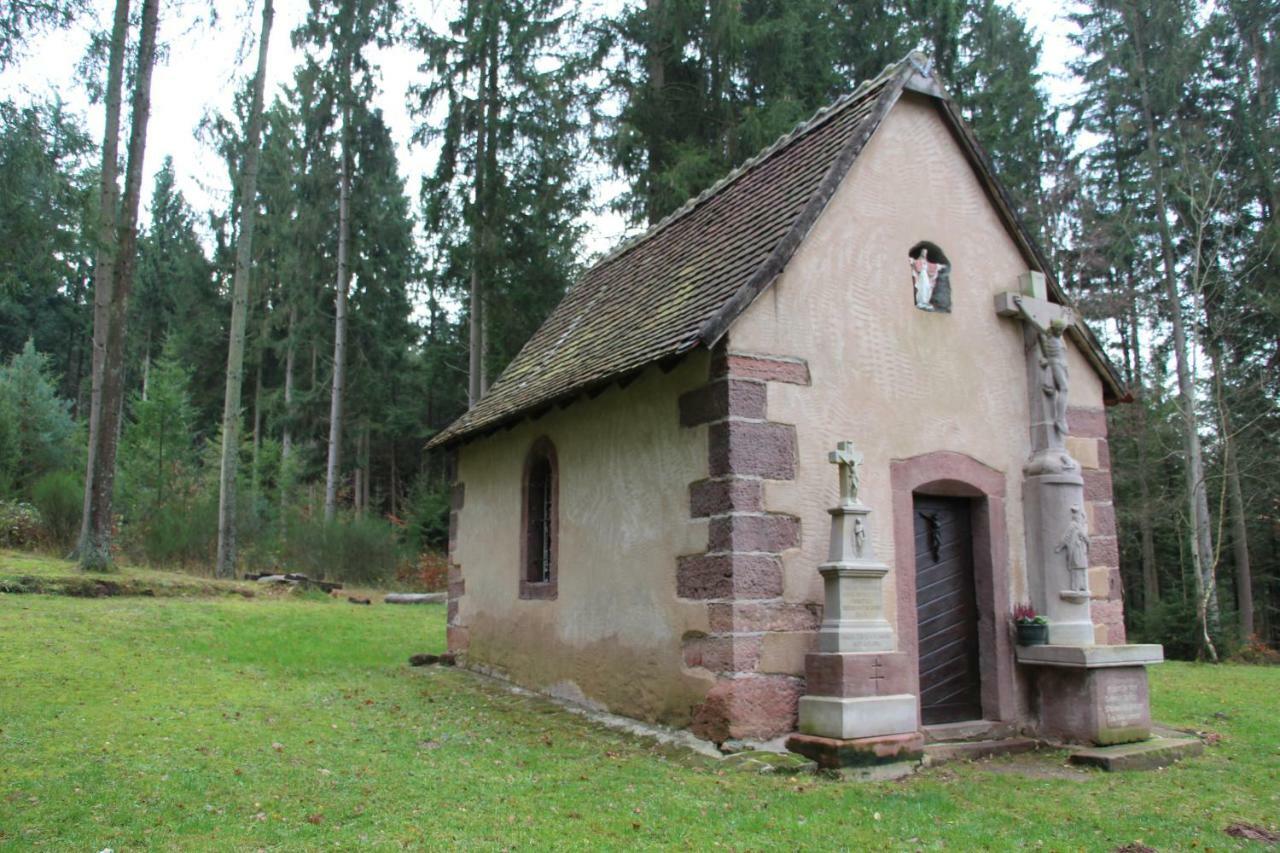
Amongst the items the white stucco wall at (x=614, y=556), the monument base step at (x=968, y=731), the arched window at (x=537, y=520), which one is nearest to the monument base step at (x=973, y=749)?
the monument base step at (x=968, y=731)

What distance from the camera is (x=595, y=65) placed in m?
21.8

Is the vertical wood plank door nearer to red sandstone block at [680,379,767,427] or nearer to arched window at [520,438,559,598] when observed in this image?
red sandstone block at [680,379,767,427]

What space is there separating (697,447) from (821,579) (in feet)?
4.93

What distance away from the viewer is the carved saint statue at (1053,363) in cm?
912

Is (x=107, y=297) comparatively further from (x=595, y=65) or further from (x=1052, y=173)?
(x=1052, y=173)

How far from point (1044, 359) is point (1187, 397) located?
11.9 meters

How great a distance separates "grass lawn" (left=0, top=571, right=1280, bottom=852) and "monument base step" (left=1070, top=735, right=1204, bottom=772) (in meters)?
0.15

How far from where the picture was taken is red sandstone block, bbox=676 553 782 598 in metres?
7.45

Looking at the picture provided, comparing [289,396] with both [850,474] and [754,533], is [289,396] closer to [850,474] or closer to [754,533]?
[754,533]

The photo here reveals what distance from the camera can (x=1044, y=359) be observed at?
921cm

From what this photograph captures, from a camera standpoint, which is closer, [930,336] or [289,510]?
[930,336]

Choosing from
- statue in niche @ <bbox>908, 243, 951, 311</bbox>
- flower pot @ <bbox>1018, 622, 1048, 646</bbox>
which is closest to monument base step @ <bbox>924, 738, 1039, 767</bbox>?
flower pot @ <bbox>1018, 622, 1048, 646</bbox>

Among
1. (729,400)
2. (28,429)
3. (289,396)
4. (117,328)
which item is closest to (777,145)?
(729,400)

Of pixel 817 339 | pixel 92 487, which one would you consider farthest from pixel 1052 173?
pixel 92 487
